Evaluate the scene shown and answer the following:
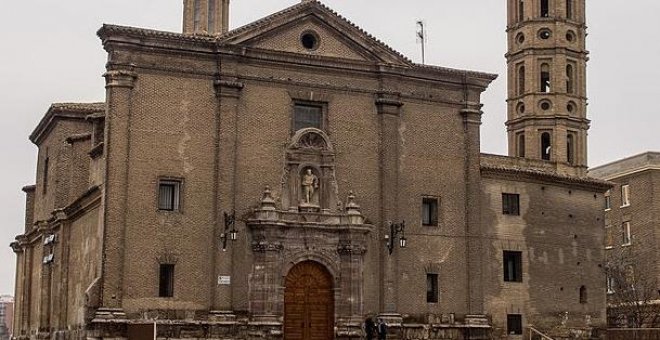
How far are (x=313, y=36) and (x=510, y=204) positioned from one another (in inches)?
429

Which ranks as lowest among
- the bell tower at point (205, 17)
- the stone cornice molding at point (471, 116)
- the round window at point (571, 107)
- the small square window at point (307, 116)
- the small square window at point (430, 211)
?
the small square window at point (430, 211)

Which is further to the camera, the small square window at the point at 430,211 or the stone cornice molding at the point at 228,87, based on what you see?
the small square window at the point at 430,211

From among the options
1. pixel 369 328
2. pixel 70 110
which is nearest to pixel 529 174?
A: pixel 369 328

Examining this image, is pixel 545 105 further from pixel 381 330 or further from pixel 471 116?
pixel 381 330

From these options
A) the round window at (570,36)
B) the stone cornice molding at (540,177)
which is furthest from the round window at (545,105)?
the stone cornice molding at (540,177)

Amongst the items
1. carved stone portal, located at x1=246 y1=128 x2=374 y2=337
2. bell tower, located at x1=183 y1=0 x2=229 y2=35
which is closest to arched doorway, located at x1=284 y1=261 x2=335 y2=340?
carved stone portal, located at x1=246 y1=128 x2=374 y2=337

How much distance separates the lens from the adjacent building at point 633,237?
65.0 meters

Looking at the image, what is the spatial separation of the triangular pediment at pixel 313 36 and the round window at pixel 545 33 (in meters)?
14.3

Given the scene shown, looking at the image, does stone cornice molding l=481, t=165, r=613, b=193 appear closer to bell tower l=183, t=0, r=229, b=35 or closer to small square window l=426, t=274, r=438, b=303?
small square window l=426, t=274, r=438, b=303

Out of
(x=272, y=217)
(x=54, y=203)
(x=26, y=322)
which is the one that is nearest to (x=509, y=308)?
(x=272, y=217)

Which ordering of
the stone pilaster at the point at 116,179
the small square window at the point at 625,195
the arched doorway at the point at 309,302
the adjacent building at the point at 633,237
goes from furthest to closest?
the small square window at the point at 625,195
the adjacent building at the point at 633,237
the arched doorway at the point at 309,302
the stone pilaster at the point at 116,179

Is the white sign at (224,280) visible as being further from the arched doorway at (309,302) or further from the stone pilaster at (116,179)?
the stone pilaster at (116,179)

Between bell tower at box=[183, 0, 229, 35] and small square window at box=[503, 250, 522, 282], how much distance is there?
924 inches

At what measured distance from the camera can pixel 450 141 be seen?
137 feet
